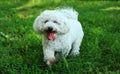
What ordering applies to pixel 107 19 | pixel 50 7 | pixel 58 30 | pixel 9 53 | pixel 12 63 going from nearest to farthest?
pixel 58 30, pixel 12 63, pixel 9 53, pixel 107 19, pixel 50 7

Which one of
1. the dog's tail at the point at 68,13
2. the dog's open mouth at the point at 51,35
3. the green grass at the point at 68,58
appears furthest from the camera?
the dog's tail at the point at 68,13

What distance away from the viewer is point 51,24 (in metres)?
6.04

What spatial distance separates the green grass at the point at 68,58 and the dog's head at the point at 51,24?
1.65ft

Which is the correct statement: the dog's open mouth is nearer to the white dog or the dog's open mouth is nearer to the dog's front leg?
the white dog

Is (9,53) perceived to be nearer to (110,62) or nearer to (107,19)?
(110,62)

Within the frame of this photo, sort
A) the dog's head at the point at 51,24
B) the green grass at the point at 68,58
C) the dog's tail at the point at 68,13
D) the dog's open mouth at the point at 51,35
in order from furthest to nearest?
the dog's tail at the point at 68,13 < the green grass at the point at 68,58 < the dog's open mouth at the point at 51,35 < the dog's head at the point at 51,24

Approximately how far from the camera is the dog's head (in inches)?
240

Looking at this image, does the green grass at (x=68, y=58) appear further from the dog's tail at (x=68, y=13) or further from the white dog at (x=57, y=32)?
the dog's tail at (x=68, y=13)

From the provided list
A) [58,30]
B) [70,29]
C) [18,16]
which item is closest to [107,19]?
[18,16]

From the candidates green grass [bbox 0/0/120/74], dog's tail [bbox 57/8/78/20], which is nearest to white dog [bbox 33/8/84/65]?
dog's tail [bbox 57/8/78/20]

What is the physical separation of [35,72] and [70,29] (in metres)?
1.02

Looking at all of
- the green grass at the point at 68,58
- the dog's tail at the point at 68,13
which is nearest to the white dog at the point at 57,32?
the dog's tail at the point at 68,13

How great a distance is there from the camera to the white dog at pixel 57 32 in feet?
20.3

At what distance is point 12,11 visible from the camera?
11.3m
